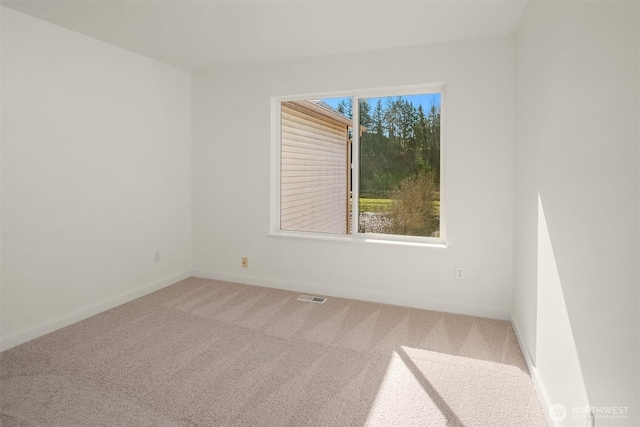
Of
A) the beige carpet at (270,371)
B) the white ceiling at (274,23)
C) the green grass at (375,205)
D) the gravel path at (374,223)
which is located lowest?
the beige carpet at (270,371)

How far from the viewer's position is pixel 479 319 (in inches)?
129

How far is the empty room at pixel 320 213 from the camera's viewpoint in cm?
157

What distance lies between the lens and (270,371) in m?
2.40

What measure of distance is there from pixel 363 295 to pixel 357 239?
0.57 meters

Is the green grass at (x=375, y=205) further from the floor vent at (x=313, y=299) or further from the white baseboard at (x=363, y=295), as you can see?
the floor vent at (x=313, y=299)

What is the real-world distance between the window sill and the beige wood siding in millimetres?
120

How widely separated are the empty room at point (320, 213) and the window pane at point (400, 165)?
2cm

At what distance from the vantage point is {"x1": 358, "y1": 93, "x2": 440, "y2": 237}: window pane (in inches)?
141

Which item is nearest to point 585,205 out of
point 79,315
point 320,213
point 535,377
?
point 535,377

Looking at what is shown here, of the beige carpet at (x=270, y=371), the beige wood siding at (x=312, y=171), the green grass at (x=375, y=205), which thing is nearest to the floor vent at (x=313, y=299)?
the beige carpet at (x=270, y=371)

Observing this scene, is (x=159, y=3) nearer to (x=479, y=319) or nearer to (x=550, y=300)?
(x=550, y=300)

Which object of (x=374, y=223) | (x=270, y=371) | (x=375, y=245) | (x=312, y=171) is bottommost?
(x=270, y=371)

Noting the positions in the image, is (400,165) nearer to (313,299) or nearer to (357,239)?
(357,239)

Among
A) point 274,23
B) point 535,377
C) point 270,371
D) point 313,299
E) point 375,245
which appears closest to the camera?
point 535,377
